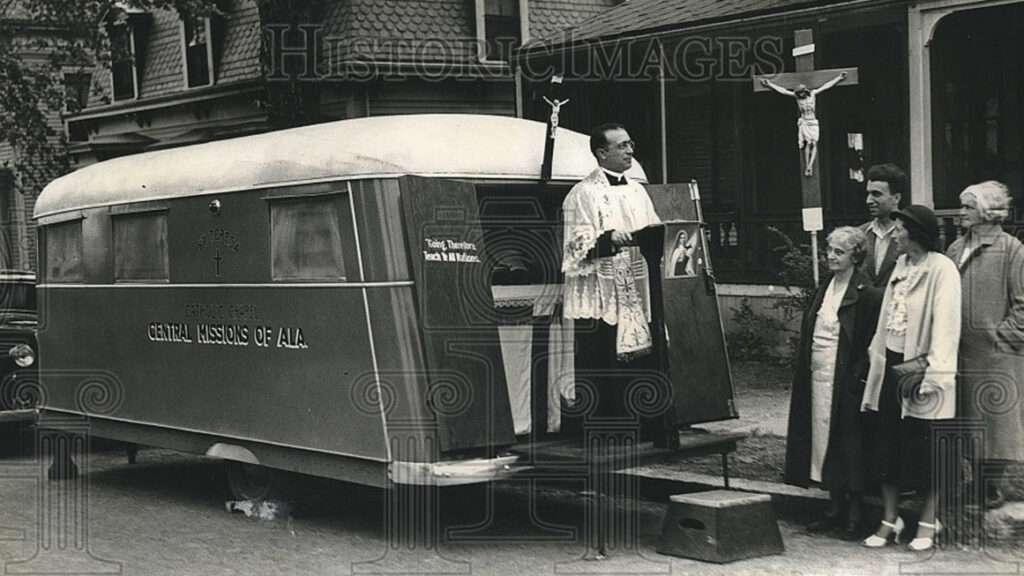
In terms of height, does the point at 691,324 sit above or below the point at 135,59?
below

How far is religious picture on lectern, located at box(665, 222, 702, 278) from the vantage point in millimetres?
9086

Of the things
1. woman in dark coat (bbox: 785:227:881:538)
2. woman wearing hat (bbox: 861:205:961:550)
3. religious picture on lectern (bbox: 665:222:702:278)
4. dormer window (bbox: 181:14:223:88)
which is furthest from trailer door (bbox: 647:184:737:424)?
dormer window (bbox: 181:14:223:88)

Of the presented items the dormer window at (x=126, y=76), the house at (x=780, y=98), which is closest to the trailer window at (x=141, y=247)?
the house at (x=780, y=98)

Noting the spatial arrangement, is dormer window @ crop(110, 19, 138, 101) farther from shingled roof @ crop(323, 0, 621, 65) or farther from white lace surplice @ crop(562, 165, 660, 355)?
white lace surplice @ crop(562, 165, 660, 355)

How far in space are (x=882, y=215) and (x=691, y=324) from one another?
1383mm

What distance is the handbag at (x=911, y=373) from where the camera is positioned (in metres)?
7.98

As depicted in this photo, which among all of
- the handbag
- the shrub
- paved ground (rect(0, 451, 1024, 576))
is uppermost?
the handbag

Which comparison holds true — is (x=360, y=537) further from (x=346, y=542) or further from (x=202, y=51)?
(x=202, y=51)

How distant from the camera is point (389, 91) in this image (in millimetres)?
23016

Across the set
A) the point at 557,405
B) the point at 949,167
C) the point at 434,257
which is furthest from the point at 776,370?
the point at 434,257

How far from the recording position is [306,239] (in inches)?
352

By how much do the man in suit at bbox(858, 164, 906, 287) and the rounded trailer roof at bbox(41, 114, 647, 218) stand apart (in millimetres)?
1607

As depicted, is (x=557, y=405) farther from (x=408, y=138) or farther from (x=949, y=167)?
(x=949, y=167)

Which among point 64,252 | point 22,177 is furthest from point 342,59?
point 64,252
